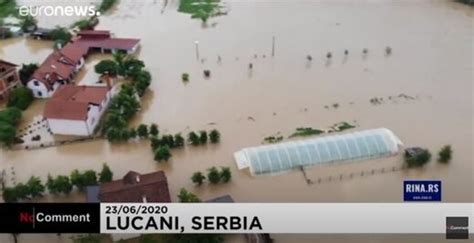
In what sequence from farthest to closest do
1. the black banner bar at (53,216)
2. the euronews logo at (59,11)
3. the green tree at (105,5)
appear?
1. the green tree at (105,5)
2. the euronews logo at (59,11)
3. the black banner bar at (53,216)

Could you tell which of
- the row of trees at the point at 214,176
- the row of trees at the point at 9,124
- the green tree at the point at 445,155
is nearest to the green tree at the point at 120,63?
the row of trees at the point at 9,124

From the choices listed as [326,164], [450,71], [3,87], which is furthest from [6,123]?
[450,71]

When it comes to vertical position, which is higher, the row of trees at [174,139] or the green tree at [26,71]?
the green tree at [26,71]

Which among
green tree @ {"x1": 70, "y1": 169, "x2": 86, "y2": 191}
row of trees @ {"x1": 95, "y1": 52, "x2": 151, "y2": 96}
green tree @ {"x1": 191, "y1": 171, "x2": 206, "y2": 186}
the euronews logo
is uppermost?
the euronews logo

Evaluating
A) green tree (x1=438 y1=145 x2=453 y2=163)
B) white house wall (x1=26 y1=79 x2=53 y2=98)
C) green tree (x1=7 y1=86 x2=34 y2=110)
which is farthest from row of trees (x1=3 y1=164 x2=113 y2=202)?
green tree (x1=438 y1=145 x2=453 y2=163)

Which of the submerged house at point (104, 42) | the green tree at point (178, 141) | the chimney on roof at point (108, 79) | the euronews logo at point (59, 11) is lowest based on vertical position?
the green tree at point (178, 141)

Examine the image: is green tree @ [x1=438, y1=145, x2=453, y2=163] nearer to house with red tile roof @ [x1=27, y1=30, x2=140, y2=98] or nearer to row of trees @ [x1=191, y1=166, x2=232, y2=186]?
row of trees @ [x1=191, y1=166, x2=232, y2=186]

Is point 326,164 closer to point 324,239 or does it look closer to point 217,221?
point 324,239
